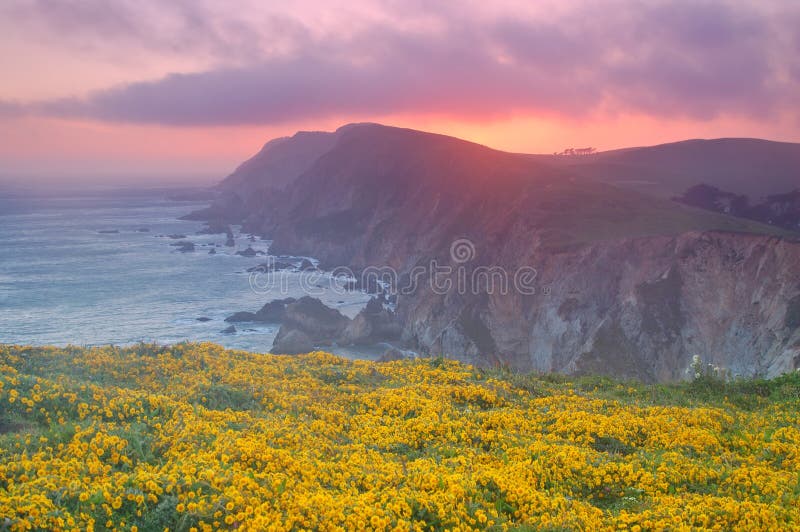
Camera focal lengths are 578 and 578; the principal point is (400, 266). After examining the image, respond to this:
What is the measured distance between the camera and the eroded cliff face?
34.1 meters

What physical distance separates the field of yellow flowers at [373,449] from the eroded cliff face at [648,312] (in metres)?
19.5

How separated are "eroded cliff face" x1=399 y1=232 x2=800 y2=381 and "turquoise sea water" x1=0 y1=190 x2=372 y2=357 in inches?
540

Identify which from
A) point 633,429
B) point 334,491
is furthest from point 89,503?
point 633,429

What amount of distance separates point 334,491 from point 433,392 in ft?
20.3

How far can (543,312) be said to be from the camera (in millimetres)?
44750

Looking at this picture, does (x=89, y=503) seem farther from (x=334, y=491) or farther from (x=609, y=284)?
(x=609, y=284)

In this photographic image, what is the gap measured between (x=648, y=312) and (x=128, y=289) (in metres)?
58.0

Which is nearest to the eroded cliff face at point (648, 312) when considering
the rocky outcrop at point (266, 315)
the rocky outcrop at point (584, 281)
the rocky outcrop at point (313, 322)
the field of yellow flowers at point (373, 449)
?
the rocky outcrop at point (584, 281)

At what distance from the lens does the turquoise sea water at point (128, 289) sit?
169 ft

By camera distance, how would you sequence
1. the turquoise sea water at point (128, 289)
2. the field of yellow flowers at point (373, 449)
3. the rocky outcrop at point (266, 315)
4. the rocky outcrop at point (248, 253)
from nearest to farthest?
1. the field of yellow flowers at point (373, 449)
2. the turquoise sea water at point (128, 289)
3. the rocky outcrop at point (266, 315)
4. the rocky outcrop at point (248, 253)

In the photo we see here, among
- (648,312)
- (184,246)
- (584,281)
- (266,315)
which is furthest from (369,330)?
(184,246)

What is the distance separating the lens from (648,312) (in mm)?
38375

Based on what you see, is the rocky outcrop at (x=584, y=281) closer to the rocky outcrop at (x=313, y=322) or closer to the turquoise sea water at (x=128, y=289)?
the rocky outcrop at (x=313, y=322)

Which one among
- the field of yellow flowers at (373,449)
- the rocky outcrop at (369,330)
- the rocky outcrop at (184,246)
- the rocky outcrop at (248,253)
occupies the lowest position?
the rocky outcrop at (369,330)
